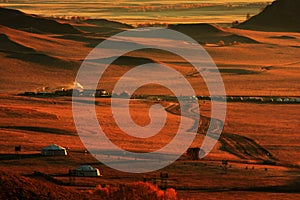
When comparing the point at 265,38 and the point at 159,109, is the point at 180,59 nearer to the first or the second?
the point at 265,38

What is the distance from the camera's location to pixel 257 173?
44.6m

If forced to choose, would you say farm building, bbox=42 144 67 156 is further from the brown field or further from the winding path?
the winding path

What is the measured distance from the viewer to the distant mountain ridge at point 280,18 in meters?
145

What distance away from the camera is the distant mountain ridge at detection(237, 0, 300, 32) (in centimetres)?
14525

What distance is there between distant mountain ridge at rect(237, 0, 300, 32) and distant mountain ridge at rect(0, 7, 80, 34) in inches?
1131

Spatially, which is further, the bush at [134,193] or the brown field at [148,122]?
the brown field at [148,122]

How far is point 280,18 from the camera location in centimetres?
14738

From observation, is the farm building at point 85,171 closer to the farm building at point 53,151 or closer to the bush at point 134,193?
the farm building at point 53,151

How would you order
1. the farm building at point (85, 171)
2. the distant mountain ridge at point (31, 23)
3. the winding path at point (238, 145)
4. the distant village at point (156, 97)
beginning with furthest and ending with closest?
the distant mountain ridge at point (31, 23) → the distant village at point (156, 97) → the winding path at point (238, 145) → the farm building at point (85, 171)

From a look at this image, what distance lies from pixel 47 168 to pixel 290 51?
233 feet

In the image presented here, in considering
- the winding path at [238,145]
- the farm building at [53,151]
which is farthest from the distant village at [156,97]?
the farm building at [53,151]

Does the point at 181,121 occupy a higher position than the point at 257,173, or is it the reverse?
the point at 181,121

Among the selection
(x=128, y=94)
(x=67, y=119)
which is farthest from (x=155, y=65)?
(x=67, y=119)

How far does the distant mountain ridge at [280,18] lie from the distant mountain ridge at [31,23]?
94.3ft
